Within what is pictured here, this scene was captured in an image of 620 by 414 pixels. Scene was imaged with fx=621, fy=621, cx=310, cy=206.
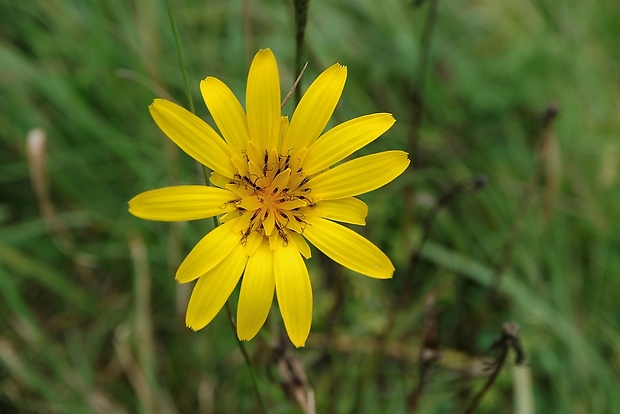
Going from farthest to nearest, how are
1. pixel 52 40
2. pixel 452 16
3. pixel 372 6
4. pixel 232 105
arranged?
1. pixel 452 16
2. pixel 372 6
3. pixel 52 40
4. pixel 232 105

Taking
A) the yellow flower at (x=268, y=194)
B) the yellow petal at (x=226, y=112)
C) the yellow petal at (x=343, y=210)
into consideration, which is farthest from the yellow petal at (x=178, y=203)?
the yellow petal at (x=343, y=210)

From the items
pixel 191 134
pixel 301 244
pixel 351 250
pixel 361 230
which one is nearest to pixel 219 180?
pixel 191 134

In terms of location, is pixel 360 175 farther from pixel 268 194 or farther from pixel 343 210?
pixel 268 194

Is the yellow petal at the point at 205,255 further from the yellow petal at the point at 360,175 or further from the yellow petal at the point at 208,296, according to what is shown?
the yellow petal at the point at 360,175

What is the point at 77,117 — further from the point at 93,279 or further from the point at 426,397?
the point at 426,397

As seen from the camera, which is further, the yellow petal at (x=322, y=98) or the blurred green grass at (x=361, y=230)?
the blurred green grass at (x=361, y=230)

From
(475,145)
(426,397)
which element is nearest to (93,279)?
(426,397)

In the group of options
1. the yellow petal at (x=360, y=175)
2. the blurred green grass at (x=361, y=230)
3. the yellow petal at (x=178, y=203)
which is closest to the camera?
the yellow petal at (x=178, y=203)
